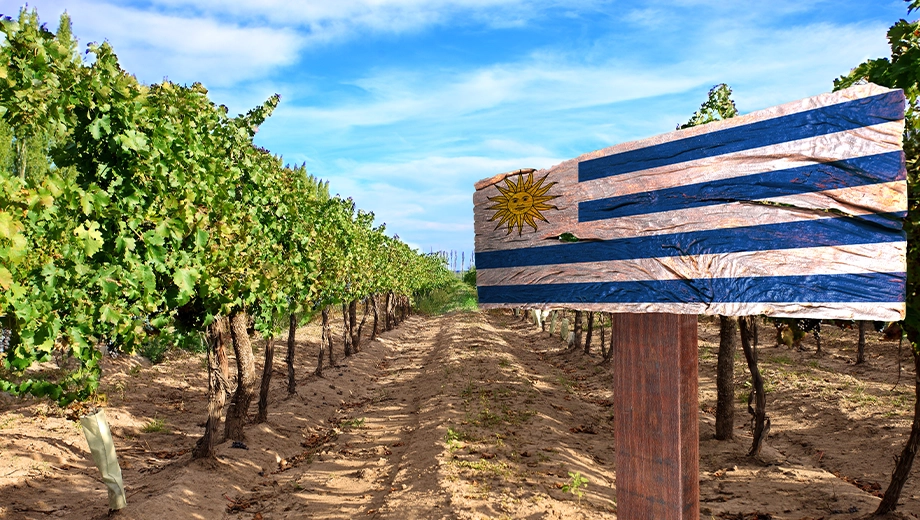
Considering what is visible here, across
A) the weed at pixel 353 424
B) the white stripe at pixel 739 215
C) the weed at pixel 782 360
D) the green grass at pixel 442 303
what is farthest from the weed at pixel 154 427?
the green grass at pixel 442 303

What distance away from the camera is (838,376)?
15.2m

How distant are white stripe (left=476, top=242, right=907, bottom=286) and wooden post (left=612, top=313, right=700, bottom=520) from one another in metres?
0.27

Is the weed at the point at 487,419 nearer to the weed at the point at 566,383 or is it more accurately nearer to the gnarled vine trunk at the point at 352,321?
the weed at the point at 566,383

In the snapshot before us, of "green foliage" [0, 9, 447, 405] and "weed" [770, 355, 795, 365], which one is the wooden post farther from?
"weed" [770, 355, 795, 365]

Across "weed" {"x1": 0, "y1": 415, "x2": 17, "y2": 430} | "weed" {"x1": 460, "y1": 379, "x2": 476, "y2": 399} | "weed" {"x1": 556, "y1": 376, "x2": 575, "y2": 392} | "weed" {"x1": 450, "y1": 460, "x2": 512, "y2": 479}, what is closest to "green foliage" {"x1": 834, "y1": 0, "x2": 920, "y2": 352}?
"weed" {"x1": 450, "y1": 460, "x2": 512, "y2": 479}

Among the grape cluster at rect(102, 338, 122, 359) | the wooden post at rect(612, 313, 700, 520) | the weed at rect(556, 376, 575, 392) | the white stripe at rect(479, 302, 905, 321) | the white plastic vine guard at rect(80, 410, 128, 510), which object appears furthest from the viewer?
the weed at rect(556, 376, 575, 392)

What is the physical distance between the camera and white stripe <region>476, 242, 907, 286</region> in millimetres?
2297

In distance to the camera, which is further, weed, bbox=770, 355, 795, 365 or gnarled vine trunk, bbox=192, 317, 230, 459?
weed, bbox=770, 355, 795, 365

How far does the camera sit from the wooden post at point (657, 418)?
9.37 ft

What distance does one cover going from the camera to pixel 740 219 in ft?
Answer: 8.45

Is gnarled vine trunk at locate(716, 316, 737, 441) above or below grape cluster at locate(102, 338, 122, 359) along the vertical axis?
below

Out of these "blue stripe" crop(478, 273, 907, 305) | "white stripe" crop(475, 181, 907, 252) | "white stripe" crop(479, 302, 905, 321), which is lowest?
"white stripe" crop(479, 302, 905, 321)

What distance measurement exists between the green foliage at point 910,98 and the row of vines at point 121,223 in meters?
6.61

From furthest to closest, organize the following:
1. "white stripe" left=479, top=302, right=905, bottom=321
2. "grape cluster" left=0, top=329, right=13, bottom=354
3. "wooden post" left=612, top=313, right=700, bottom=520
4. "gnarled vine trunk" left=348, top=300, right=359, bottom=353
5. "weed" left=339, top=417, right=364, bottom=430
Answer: "gnarled vine trunk" left=348, top=300, right=359, bottom=353
"weed" left=339, top=417, right=364, bottom=430
"grape cluster" left=0, top=329, right=13, bottom=354
"wooden post" left=612, top=313, right=700, bottom=520
"white stripe" left=479, top=302, right=905, bottom=321
